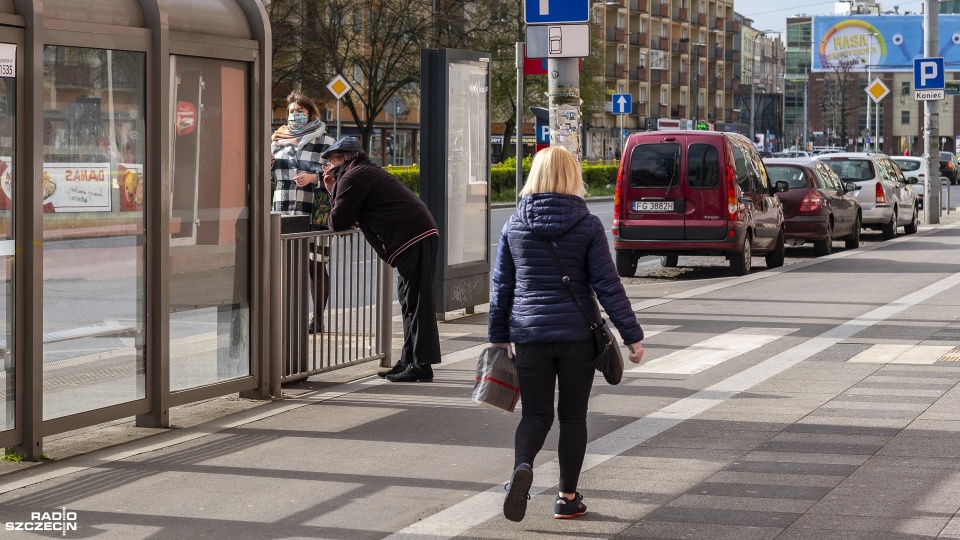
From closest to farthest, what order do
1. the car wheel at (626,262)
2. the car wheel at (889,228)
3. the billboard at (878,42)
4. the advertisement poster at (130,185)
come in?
the advertisement poster at (130,185), the car wheel at (626,262), the car wheel at (889,228), the billboard at (878,42)

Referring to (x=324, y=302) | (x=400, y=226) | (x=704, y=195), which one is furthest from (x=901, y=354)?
(x=704, y=195)

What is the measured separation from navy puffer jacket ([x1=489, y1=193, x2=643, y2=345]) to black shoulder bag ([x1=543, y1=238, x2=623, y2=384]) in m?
0.02

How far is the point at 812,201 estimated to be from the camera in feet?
70.4

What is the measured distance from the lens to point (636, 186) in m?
18.1

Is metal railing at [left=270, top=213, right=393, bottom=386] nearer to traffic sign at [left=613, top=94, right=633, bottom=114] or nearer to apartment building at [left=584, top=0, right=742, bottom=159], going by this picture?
traffic sign at [left=613, top=94, right=633, bottom=114]

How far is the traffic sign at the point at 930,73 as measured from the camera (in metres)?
29.6

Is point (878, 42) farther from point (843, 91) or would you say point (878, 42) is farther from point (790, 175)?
point (790, 175)

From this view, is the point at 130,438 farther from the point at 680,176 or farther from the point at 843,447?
the point at 680,176

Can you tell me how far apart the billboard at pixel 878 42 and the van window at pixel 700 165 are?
6804 cm

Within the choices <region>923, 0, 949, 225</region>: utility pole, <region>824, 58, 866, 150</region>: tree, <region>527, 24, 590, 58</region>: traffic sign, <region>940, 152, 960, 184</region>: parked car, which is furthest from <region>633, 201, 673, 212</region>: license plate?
<region>824, 58, 866, 150</region>: tree

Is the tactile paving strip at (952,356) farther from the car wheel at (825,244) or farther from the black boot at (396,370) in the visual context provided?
the car wheel at (825,244)

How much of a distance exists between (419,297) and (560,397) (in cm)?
349

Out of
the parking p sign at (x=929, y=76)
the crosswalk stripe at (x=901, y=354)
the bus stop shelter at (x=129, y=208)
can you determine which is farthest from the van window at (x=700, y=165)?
the parking p sign at (x=929, y=76)

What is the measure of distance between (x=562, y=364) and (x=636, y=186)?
12.4m
